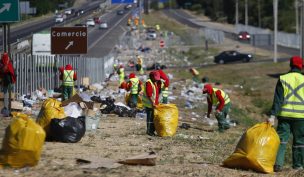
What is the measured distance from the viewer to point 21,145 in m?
10.8

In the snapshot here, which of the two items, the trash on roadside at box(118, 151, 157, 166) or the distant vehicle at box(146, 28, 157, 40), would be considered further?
the distant vehicle at box(146, 28, 157, 40)

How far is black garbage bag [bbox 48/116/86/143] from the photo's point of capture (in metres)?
13.7

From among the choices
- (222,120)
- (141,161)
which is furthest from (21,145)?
(222,120)

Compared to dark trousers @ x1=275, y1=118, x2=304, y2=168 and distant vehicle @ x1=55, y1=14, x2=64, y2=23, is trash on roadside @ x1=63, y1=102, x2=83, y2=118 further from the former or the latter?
distant vehicle @ x1=55, y1=14, x2=64, y2=23

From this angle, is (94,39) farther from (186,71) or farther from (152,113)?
(152,113)

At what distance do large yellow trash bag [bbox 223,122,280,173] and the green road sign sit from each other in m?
8.38

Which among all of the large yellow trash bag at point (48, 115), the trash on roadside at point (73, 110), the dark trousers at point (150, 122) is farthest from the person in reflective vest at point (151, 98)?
the large yellow trash bag at point (48, 115)

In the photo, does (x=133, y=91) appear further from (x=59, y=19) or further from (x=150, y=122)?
(x=59, y=19)

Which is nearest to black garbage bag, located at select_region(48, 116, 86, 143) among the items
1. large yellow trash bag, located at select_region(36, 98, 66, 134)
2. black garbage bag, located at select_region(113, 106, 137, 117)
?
large yellow trash bag, located at select_region(36, 98, 66, 134)

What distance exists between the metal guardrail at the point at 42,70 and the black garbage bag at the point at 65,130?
45.7 ft

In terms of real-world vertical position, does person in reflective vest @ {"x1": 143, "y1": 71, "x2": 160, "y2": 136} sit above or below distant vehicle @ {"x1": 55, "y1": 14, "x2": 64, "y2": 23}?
below

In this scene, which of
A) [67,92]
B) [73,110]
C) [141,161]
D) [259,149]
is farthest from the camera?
[67,92]

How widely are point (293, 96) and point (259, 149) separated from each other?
0.97 m

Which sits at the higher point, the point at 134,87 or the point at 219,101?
the point at 134,87
